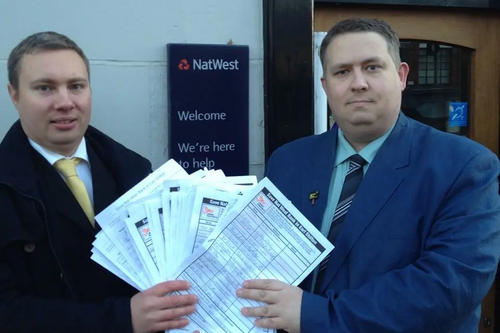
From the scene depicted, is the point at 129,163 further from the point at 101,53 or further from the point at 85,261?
the point at 101,53

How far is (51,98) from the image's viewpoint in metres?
1.53

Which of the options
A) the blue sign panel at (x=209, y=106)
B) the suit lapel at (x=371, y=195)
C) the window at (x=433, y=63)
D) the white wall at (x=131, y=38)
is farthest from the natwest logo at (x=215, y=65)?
the window at (x=433, y=63)

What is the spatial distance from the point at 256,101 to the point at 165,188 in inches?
47.4

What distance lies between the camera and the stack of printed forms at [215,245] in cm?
135

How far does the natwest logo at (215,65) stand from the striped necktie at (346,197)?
1069mm

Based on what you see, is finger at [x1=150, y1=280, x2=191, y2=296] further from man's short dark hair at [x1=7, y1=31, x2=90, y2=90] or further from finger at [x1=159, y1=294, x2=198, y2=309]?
man's short dark hair at [x1=7, y1=31, x2=90, y2=90]

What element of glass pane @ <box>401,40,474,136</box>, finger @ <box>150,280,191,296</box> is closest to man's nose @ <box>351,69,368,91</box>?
finger @ <box>150,280,191,296</box>

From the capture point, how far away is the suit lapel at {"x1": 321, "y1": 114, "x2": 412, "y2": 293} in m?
1.41

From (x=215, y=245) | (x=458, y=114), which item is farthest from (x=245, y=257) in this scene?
(x=458, y=114)

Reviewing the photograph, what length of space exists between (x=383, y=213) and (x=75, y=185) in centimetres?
96

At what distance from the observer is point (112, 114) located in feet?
7.52

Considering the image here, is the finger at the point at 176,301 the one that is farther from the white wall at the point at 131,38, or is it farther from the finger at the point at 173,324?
the white wall at the point at 131,38

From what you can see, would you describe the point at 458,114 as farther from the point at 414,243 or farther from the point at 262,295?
the point at 262,295

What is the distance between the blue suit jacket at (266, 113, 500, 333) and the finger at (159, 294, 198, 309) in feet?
0.98
